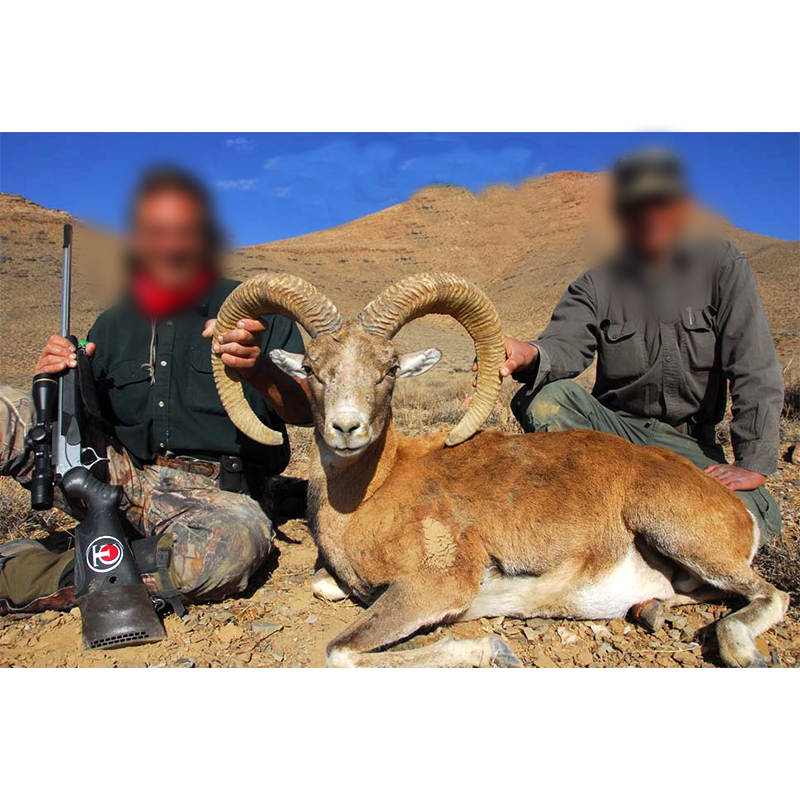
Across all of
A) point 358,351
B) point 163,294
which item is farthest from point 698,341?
point 163,294

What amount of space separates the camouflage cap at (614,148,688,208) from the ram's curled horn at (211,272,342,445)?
11.3 ft

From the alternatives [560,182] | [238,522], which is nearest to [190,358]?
[238,522]

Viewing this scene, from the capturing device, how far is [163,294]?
6.15 meters

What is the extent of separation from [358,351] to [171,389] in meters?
2.04

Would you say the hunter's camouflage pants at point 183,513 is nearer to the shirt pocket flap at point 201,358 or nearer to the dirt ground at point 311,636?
the dirt ground at point 311,636

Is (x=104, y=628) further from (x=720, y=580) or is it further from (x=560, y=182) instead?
(x=560, y=182)

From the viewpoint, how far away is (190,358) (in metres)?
6.08

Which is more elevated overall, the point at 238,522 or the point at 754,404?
the point at 754,404

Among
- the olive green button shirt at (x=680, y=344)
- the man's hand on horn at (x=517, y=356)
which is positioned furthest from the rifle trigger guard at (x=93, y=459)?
the olive green button shirt at (x=680, y=344)

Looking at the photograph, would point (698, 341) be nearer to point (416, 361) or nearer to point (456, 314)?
point (456, 314)

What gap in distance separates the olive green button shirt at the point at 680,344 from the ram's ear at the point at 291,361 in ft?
7.36

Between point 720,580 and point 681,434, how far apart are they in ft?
6.26

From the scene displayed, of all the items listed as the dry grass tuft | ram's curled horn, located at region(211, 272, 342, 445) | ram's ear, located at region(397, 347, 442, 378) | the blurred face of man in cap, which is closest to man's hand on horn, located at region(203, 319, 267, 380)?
ram's curled horn, located at region(211, 272, 342, 445)

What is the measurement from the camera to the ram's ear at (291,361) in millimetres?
5402
